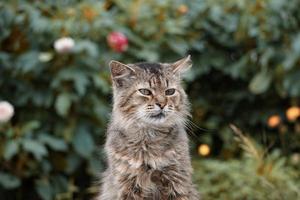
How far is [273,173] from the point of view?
19.5 ft

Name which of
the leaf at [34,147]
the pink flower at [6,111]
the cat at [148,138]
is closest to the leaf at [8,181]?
the leaf at [34,147]

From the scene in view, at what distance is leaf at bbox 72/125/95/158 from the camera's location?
6.63 metres

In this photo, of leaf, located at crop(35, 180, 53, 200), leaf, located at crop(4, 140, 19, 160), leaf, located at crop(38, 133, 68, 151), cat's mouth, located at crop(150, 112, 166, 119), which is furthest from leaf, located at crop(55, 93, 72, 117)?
cat's mouth, located at crop(150, 112, 166, 119)

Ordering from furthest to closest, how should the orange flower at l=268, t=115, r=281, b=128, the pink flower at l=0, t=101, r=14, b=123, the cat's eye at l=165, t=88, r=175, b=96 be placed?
the orange flower at l=268, t=115, r=281, b=128 → the pink flower at l=0, t=101, r=14, b=123 → the cat's eye at l=165, t=88, r=175, b=96

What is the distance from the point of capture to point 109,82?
6754 mm

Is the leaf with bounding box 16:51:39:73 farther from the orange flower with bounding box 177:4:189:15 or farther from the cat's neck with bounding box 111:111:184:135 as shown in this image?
the cat's neck with bounding box 111:111:184:135

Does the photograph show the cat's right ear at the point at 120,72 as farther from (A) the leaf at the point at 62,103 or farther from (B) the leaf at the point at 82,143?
(B) the leaf at the point at 82,143

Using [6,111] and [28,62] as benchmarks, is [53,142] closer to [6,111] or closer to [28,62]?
[6,111]

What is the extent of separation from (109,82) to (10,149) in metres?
1.10

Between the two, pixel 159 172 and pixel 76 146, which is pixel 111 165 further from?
pixel 76 146

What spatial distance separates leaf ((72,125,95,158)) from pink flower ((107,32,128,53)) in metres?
0.80

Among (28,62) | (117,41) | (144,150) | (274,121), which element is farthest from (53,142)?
(274,121)

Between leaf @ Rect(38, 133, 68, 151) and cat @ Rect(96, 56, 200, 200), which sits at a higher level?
leaf @ Rect(38, 133, 68, 151)

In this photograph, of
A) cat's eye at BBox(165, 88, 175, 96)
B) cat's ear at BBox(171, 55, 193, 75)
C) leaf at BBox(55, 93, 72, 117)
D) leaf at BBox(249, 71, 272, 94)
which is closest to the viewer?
cat's eye at BBox(165, 88, 175, 96)
